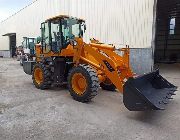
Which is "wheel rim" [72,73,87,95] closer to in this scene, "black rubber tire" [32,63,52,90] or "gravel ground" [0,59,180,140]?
"gravel ground" [0,59,180,140]

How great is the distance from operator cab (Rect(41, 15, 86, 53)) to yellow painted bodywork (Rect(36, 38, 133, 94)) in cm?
48

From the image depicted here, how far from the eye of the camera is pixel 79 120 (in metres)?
5.78

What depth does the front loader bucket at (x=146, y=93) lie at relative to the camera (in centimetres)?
557

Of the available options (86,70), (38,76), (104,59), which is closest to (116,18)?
(38,76)

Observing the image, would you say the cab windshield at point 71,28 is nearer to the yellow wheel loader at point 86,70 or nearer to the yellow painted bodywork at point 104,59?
the yellow wheel loader at point 86,70

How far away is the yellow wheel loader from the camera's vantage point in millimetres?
5959

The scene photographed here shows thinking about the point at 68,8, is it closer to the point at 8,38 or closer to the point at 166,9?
the point at 166,9

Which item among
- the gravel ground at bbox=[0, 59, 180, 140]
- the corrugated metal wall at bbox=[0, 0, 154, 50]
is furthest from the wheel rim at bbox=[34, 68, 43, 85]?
the corrugated metal wall at bbox=[0, 0, 154, 50]

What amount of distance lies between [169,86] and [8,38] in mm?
35710

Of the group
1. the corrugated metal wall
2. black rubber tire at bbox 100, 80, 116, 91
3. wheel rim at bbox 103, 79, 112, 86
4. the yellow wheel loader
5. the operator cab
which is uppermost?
the corrugated metal wall

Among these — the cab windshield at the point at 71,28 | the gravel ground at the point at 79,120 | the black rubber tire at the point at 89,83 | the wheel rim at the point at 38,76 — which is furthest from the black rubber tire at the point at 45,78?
the black rubber tire at the point at 89,83

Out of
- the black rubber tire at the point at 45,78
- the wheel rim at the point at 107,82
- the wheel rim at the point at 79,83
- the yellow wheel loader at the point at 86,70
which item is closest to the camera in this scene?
the yellow wheel loader at the point at 86,70

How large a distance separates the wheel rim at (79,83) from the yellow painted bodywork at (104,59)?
0.12m

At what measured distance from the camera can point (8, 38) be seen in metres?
39.3
